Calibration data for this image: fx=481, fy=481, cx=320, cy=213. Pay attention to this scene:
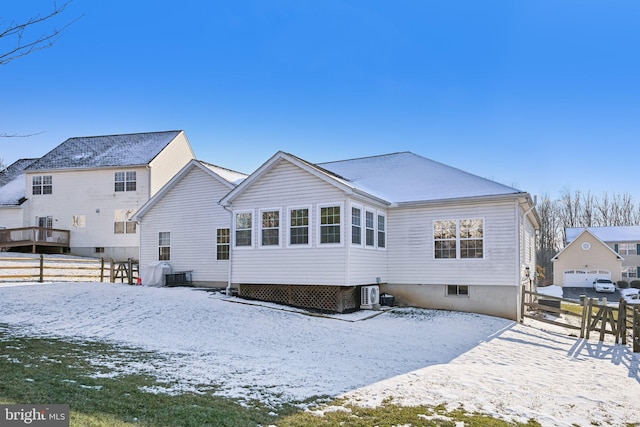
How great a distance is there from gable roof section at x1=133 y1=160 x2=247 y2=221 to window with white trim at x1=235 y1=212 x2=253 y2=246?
10.3 feet

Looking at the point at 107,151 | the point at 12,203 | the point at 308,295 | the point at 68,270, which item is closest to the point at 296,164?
the point at 308,295

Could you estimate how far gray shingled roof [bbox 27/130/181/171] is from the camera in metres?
33.2

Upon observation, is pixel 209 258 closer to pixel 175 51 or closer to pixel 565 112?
pixel 175 51

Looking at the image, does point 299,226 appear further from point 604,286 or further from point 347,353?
point 604,286

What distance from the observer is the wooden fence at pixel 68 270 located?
22.1 m

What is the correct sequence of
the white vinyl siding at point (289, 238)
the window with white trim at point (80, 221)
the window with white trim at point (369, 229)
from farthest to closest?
the window with white trim at point (80, 221) < the window with white trim at point (369, 229) < the white vinyl siding at point (289, 238)

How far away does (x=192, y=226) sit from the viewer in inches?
847

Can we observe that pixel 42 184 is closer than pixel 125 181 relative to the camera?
No

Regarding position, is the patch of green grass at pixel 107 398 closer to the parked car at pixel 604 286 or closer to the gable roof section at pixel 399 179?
the gable roof section at pixel 399 179

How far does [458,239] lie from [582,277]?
127 ft

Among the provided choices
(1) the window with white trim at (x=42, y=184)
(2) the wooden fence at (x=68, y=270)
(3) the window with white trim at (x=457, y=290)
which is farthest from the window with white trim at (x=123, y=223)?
(3) the window with white trim at (x=457, y=290)

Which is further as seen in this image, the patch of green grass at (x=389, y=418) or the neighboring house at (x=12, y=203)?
the neighboring house at (x=12, y=203)

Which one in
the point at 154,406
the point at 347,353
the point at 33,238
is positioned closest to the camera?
the point at 154,406

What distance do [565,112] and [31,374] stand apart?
71.9 ft
